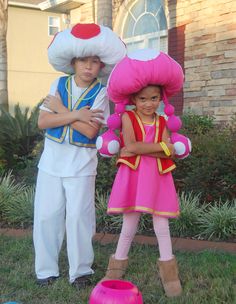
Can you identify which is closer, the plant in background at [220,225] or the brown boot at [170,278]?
the brown boot at [170,278]

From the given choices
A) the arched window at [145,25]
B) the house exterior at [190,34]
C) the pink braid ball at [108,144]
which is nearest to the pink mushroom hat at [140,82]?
the pink braid ball at [108,144]

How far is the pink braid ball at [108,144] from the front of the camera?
353 cm

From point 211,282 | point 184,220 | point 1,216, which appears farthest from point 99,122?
point 1,216

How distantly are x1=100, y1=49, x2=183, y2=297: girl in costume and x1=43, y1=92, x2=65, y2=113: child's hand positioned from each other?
367 mm

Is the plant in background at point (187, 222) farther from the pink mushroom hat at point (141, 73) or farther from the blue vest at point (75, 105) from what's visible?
the pink mushroom hat at point (141, 73)

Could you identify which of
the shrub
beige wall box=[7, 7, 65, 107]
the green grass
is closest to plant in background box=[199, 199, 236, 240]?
the green grass

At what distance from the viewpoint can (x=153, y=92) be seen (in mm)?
3477

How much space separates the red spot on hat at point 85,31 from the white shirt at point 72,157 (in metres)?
0.37

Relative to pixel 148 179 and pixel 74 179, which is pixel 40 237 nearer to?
pixel 74 179

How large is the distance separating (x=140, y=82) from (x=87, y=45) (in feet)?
1.62

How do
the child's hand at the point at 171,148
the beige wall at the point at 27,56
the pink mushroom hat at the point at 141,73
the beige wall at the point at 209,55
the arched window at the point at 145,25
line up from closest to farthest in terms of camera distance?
the pink mushroom hat at the point at 141,73, the child's hand at the point at 171,148, the beige wall at the point at 209,55, the arched window at the point at 145,25, the beige wall at the point at 27,56

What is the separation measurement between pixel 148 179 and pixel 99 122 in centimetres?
57

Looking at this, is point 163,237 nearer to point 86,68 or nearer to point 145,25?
point 86,68

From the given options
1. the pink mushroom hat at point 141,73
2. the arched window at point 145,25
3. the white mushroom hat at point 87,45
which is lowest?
the pink mushroom hat at point 141,73
